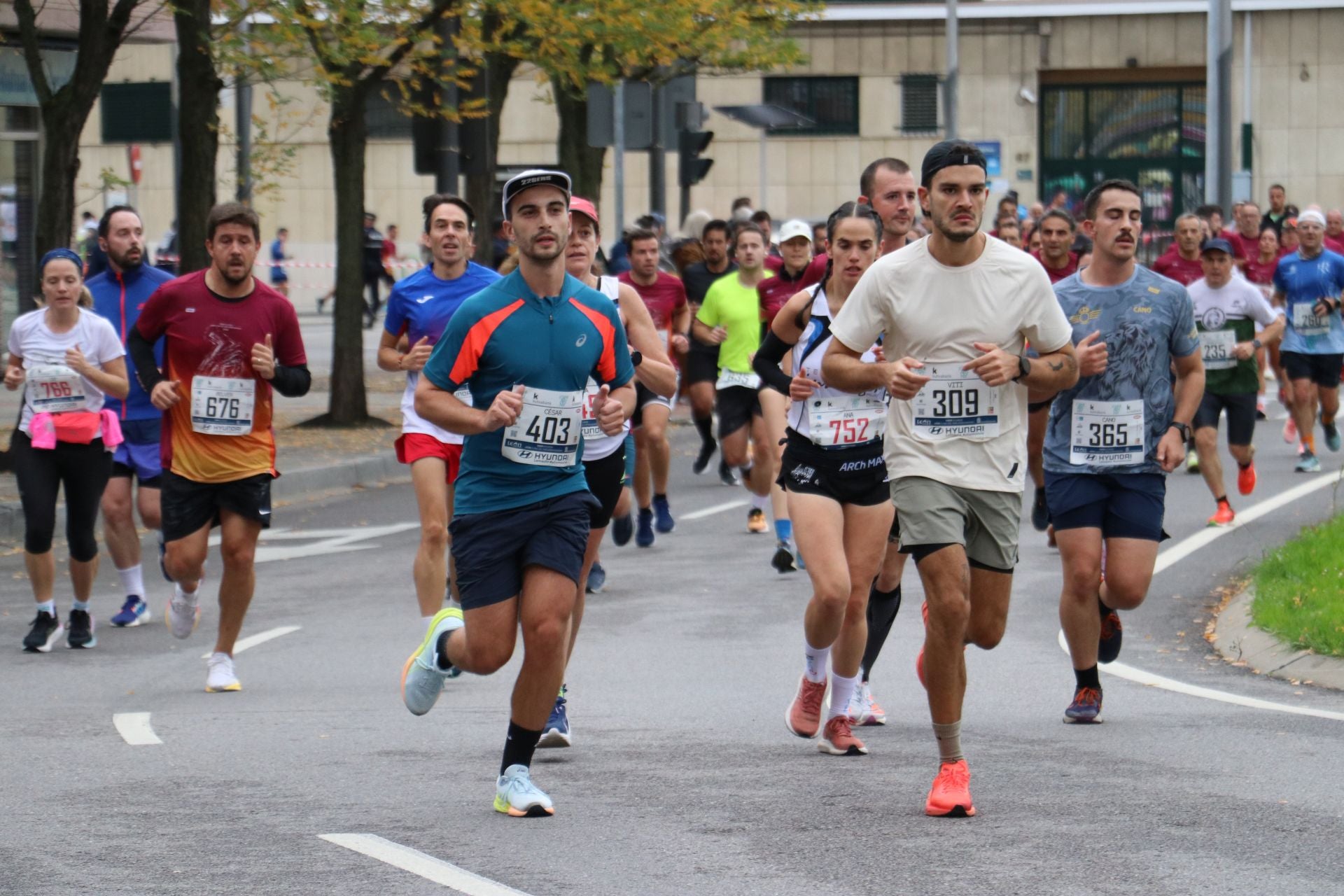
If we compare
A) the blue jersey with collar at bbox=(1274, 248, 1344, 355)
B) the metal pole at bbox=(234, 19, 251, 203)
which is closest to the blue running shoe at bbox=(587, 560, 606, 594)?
the metal pole at bbox=(234, 19, 251, 203)

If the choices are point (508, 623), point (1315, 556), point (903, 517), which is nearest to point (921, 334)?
point (903, 517)

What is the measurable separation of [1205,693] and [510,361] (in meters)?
3.65

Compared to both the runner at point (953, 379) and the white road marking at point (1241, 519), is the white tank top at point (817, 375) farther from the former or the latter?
the white road marking at point (1241, 519)

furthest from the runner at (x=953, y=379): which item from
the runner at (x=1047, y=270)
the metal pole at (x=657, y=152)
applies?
the metal pole at (x=657, y=152)

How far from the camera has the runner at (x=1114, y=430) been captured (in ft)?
26.3

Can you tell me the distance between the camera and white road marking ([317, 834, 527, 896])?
556cm

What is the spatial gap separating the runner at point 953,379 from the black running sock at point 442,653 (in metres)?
1.41

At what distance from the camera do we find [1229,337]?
1453cm

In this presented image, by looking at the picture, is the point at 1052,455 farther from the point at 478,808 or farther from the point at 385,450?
the point at 385,450

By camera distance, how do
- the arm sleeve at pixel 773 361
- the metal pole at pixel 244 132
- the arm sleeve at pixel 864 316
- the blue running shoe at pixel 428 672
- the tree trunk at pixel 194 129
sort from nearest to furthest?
1. the arm sleeve at pixel 864 316
2. the blue running shoe at pixel 428 672
3. the arm sleeve at pixel 773 361
4. the tree trunk at pixel 194 129
5. the metal pole at pixel 244 132

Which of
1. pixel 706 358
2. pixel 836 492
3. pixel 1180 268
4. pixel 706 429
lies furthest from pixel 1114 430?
pixel 706 429

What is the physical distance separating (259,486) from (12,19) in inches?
618

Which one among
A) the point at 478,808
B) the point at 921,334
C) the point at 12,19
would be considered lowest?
the point at 478,808

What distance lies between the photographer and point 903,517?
6.51 metres
